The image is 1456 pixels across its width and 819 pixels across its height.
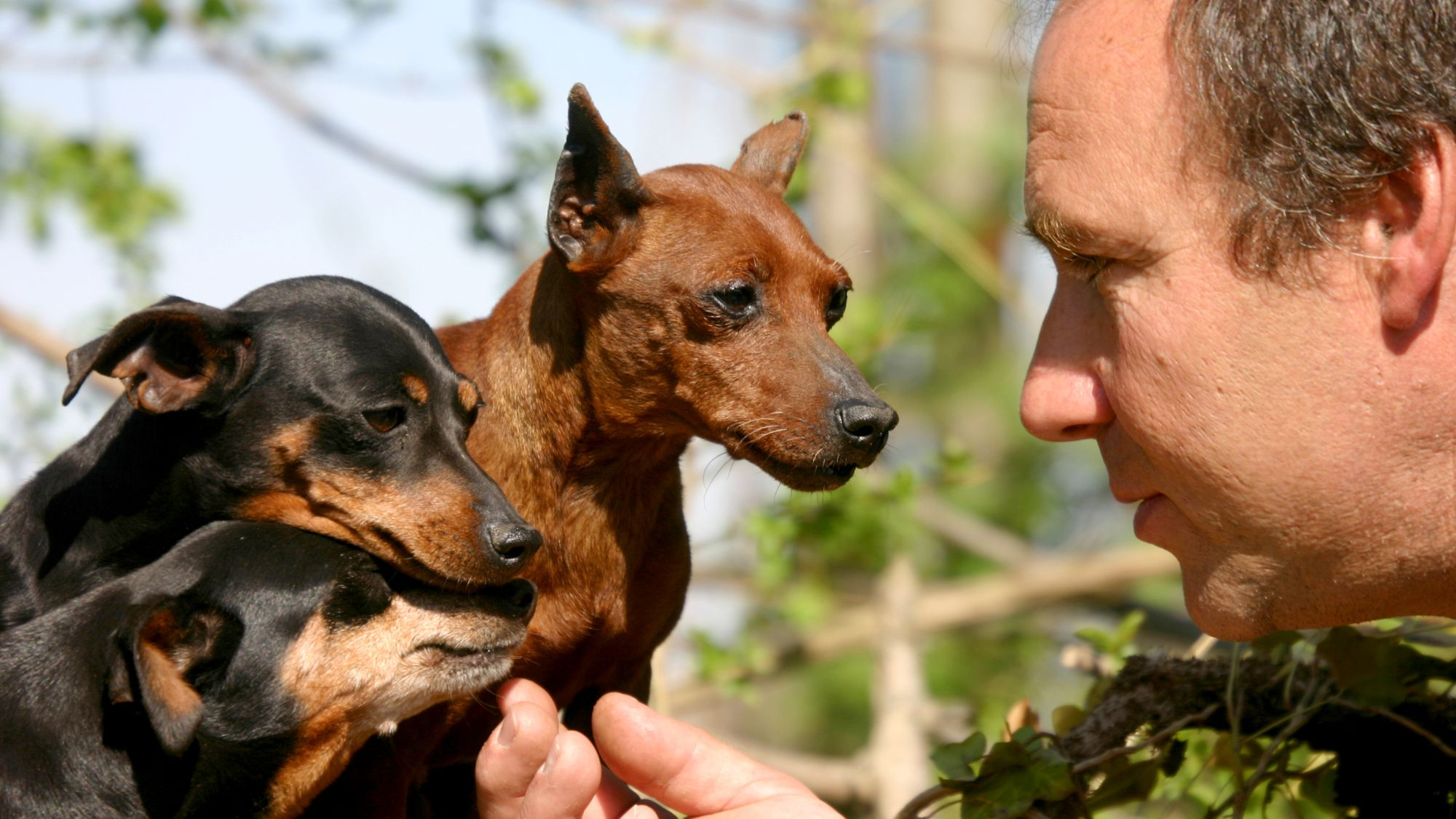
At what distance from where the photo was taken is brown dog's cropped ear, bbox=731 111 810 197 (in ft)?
12.6

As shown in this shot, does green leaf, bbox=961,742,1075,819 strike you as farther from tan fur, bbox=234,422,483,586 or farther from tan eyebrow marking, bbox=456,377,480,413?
tan eyebrow marking, bbox=456,377,480,413

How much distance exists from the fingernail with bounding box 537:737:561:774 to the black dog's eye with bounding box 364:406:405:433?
0.81 meters

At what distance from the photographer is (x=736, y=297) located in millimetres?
3332

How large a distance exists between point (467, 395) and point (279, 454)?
41 centimetres

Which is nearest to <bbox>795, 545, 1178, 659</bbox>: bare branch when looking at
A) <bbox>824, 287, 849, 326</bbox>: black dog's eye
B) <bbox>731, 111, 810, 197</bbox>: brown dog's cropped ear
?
<bbox>731, 111, 810, 197</bbox>: brown dog's cropped ear

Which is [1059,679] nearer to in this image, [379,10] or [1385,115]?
[379,10]

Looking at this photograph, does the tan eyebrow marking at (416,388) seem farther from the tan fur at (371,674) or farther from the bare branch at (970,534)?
the bare branch at (970,534)

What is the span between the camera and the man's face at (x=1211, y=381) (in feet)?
7.72

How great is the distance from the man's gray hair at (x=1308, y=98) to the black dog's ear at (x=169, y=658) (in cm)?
196

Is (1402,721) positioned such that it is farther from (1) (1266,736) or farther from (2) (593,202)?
(2) (593,202)

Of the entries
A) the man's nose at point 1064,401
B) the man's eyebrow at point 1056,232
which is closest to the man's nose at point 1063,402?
the man's nose at point 1064,401

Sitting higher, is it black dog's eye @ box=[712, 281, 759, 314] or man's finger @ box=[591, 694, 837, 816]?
black dog's eye @ box=[712, 281, 759, 314]

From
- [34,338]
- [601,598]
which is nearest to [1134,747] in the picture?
[601,598]

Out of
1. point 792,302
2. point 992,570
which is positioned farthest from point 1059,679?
point 792,302
